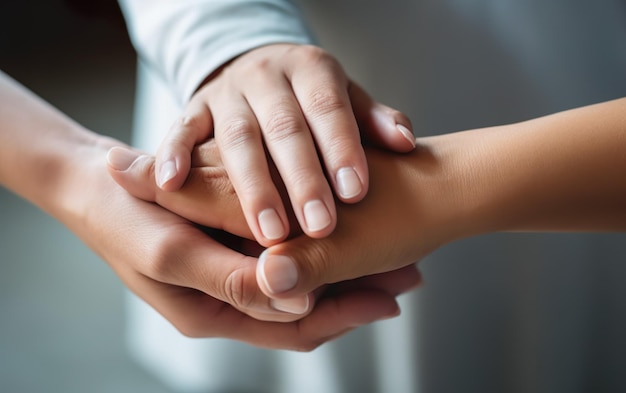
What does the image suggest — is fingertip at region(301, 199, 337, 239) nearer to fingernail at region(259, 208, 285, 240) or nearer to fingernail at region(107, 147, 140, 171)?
fingernail at region(259, 208, 285, 240)

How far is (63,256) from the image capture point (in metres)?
1.52

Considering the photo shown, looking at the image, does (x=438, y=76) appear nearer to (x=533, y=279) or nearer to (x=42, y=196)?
(x=533, y=279)

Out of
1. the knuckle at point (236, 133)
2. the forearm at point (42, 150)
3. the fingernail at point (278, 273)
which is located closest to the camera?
the fingernail at point (278, 273)

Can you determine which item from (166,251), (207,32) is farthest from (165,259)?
(207,32)

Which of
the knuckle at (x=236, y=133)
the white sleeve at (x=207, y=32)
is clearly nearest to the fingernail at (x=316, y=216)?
the knuckle at (x=236, y=133)

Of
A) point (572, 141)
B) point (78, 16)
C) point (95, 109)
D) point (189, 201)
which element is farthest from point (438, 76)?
point (78, 16)

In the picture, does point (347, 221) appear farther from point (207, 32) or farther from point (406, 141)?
point (207, 32)

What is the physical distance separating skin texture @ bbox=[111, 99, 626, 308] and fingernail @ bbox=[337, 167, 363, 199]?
0.07 ft

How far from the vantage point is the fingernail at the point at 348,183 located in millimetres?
599

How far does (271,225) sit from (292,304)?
79 mm

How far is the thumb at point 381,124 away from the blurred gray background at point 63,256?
70cm

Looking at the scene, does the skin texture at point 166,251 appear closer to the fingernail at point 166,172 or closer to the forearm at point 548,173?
the fingernail at point 166,172

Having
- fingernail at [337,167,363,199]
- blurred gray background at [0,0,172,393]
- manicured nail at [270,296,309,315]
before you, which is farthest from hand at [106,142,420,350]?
blurred gray background at [0,0,172,393]

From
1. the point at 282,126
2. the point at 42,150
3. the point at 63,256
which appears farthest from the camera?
the point at 63,256
